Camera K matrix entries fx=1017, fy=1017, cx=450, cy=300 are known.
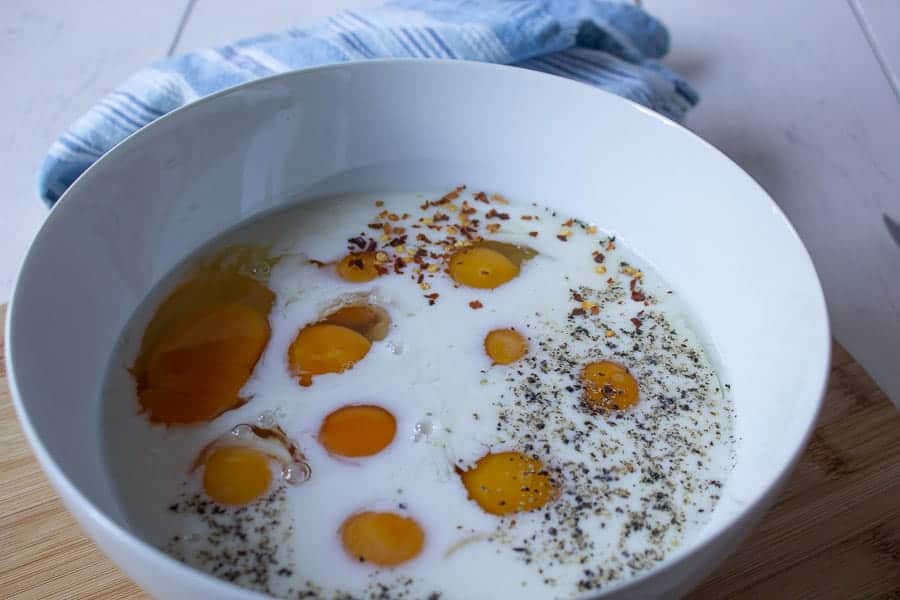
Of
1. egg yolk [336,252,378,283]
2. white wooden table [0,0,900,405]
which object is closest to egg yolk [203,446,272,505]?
egg yolk [336,252,378,283]

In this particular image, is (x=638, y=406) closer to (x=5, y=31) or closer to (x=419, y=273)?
(x=419, y=273)

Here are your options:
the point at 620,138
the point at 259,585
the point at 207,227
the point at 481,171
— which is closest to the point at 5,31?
the point at 207,227

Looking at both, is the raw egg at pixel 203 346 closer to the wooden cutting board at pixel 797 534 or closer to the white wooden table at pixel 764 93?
the wooden cutting board at pixel 797 534

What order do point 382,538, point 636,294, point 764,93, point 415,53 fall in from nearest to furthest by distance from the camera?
point 382,538 < point 636,294 < point 415,53 < point 764,93

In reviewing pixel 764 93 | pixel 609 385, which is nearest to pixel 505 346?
pixel 609 385

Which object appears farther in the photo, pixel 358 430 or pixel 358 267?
pixel 358 267

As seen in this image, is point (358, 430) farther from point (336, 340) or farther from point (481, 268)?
point (481, 268)

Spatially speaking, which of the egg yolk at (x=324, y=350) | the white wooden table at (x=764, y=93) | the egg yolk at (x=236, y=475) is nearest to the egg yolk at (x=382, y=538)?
the egg yolk at (x=236, y=475)
